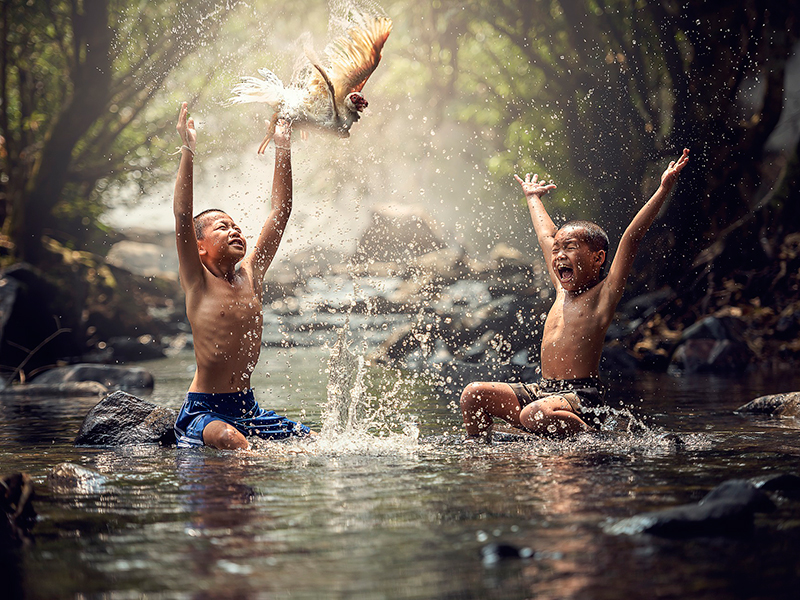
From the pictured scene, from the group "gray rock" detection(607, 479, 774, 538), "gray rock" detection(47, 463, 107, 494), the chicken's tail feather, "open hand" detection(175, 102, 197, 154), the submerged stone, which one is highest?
the chicken's tail feather

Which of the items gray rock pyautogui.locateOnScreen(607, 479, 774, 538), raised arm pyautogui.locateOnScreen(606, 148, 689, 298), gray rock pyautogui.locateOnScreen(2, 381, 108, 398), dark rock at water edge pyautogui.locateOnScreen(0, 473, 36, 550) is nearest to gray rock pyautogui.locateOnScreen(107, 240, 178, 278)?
gray rock pyautogui.locateOnScreen(2, 381, 108, 398)

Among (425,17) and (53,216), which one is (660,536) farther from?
(425,17)

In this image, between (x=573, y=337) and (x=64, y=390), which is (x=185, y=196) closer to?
(x=573, y=337)

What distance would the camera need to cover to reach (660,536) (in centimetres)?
271

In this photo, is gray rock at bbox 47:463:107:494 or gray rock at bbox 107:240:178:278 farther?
gray rock at bbox 107:240:178:278

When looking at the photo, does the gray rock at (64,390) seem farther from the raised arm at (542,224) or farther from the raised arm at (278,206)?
the raised arm at (542,224)

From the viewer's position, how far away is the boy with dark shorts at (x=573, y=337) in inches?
195

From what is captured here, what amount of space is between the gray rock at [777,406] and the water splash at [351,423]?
234 centimetres

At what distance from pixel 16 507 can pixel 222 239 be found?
2.29 metres

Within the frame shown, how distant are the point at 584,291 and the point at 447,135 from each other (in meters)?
32.7

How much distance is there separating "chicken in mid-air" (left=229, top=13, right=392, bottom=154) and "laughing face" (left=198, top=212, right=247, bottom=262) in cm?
47

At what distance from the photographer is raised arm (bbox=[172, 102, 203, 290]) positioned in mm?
4684

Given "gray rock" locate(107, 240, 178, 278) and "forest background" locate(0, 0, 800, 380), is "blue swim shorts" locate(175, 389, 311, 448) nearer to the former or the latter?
"forest background" locate(0, 0, 800, 380)

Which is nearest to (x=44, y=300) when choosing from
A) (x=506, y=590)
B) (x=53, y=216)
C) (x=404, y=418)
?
(x=53, y=216)
